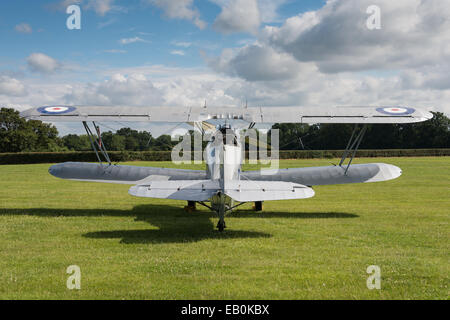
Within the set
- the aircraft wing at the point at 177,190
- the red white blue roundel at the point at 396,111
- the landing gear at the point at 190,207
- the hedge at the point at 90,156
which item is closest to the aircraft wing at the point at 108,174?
the landing gear at the point at 190,207

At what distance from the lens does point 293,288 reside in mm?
4836

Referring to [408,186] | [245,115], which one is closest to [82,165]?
[245,115]

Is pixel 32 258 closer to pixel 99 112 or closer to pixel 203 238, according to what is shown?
pixel 203 238

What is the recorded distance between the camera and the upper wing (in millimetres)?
9258

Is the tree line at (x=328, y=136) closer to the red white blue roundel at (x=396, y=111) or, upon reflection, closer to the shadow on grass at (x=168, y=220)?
the shadow on grass at (x=168, y=220)

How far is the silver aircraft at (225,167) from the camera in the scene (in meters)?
7.11

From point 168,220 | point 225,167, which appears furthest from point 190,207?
point 225,167

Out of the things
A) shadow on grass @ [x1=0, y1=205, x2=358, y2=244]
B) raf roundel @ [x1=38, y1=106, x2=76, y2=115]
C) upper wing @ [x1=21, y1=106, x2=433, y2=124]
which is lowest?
shadow on grass @ [x1=0, y1=205, x2=358, y2=244]

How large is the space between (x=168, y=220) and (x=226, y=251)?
3.59 metres

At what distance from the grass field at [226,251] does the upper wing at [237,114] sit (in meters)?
2.41

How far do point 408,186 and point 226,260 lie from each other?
1452 cm

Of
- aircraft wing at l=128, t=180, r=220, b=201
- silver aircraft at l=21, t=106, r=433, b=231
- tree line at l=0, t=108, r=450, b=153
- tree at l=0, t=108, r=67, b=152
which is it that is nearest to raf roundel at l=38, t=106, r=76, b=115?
silver aircraft at l=21, t=106, r=433, b=231

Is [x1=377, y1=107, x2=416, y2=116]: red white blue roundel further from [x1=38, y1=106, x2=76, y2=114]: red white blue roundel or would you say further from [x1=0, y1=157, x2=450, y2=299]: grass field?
[x1=38, y1=106, x2=76, y2=114]: red white blue roundel

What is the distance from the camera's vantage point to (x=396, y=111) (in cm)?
982
